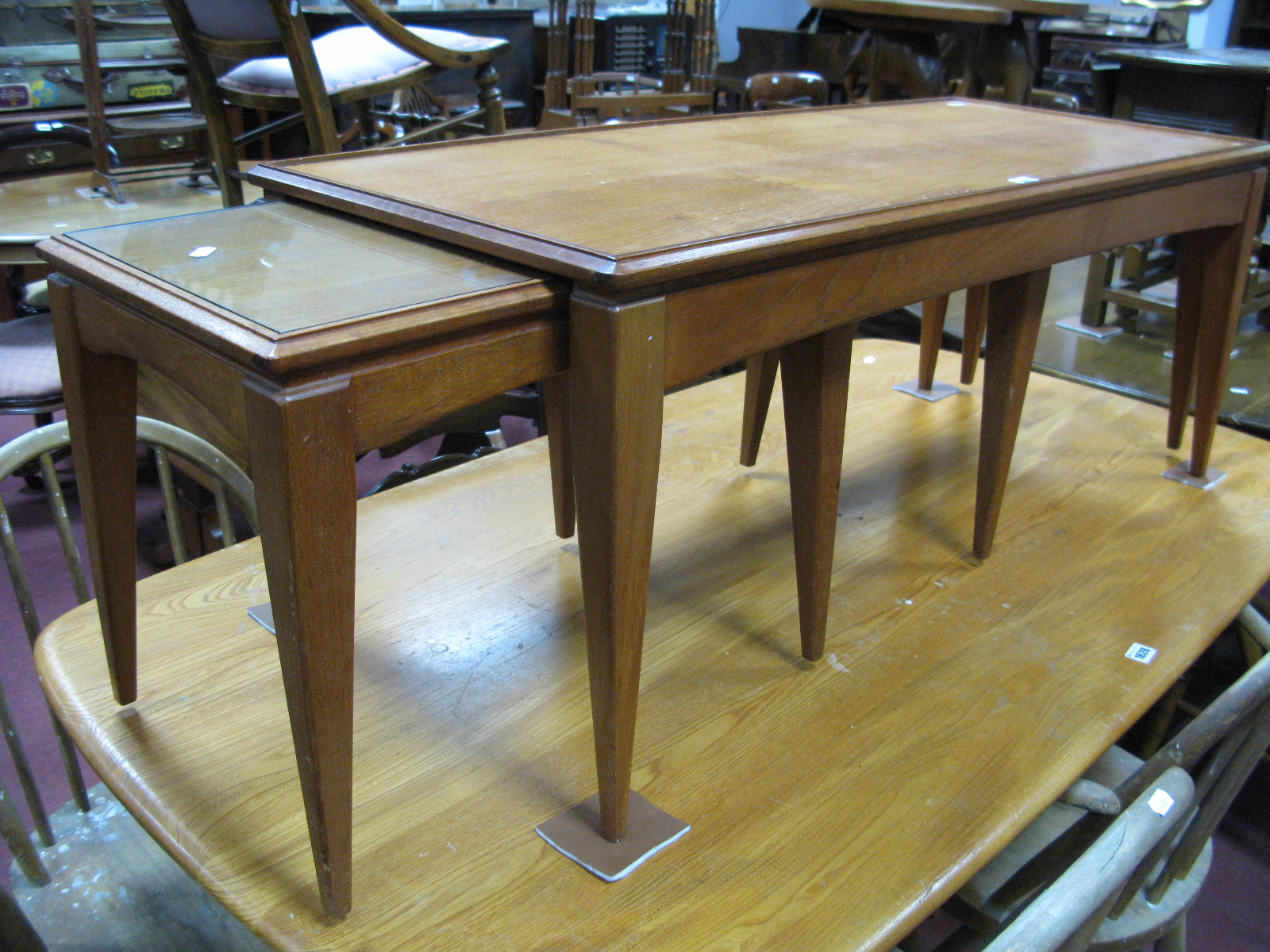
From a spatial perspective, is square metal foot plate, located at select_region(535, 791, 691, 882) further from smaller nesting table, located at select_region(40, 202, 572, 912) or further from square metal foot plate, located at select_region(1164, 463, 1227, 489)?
square metal foot plate, located at select_region(1164, 463, 1227, 489)

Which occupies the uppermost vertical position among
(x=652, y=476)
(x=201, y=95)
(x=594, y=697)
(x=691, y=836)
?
(x=201, y=95)

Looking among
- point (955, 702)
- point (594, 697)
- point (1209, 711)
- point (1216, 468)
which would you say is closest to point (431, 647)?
point (594, 697)

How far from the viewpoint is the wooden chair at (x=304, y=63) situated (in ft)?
6.15

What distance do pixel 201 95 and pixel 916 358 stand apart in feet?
5.23

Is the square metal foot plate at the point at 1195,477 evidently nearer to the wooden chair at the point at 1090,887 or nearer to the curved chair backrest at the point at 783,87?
the wooden chair at the point at 1090,887

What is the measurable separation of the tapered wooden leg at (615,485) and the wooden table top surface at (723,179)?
0.05 m

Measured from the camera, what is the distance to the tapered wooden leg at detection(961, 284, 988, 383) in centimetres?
204

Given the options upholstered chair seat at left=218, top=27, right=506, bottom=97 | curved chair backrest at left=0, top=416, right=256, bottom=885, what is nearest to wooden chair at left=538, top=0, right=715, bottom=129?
upholstered chair seat at left=218, top=27, right=506, bottom=97

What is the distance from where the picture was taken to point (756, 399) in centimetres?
167

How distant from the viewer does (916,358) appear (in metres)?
2.27

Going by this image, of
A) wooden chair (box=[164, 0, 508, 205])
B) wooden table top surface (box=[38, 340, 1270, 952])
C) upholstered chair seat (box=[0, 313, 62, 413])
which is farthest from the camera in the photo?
upholstered chair seat (box=[0, 313, 62, 413])

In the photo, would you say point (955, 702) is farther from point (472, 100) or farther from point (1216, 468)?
point (472, 100)

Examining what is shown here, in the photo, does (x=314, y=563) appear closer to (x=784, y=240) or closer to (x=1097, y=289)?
(x=784, y=240)

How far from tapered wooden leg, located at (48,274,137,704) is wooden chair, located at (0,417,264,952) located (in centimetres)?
13
